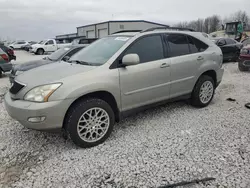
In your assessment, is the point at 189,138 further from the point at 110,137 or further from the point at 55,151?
the point at 55,151

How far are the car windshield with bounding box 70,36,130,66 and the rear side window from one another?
149cm

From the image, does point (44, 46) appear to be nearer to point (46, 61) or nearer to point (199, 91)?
point (46, 61)

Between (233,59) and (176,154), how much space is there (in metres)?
11.3

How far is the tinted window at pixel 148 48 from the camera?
3.68 meters

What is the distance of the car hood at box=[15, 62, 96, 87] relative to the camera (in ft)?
9.93

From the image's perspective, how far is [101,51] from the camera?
3.84 meters

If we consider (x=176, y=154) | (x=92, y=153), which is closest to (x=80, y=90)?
(x=92, y=153)

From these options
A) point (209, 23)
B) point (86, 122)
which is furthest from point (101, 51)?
point (209, 23)

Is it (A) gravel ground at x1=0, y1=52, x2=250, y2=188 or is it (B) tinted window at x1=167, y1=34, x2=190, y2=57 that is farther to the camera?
(B) tinted window at x1=167, y1=34, x2=190, y2=57

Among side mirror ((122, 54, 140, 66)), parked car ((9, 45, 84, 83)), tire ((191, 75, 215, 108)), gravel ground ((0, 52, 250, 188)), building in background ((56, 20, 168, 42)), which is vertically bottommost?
gravel ground ((0, 52, 250, 188))

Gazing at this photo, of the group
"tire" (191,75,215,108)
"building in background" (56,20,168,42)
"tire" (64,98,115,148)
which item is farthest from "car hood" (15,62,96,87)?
"building in background" (56,20,168,42)

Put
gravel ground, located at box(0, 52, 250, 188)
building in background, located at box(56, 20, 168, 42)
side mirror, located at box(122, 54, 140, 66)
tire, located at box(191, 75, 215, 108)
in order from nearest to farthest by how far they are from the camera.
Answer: gravel ground, located at box(0, 52, 250, 188), side mirror, located at box(122, 54, 140, 66), tire, located at box(191, 75, 215, 108), building in background, located at box(56, 20, 168, 42)

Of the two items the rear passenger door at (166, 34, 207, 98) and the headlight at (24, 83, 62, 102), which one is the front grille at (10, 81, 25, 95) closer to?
the headlight at (24, 83, 62, 102)

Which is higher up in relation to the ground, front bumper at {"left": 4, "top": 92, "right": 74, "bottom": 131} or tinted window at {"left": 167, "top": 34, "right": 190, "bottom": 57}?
tinted window at {"left": 167, "top": 34, "right": 190, "bottom": 57}
